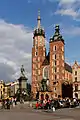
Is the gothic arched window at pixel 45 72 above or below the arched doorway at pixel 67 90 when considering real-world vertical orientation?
above

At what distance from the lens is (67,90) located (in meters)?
112

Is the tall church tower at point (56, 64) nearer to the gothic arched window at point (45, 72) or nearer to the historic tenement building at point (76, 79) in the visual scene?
the gothic arched window at point (45, 72)

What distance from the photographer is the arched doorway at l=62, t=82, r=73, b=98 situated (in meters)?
109

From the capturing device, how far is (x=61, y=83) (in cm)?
10769

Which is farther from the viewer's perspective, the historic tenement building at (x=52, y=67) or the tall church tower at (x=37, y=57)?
the tall church tower at (x=37, y=57)

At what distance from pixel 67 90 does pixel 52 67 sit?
10.4 metres

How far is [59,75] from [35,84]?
1166 centimetres

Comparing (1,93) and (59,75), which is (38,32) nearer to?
(59,75)

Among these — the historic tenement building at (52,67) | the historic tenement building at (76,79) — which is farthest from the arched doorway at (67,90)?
the historic tenement building at (76,79)

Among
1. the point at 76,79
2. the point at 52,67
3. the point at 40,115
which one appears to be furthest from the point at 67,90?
the point at 40,115

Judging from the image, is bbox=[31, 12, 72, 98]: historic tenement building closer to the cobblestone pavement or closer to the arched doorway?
the arched doorway

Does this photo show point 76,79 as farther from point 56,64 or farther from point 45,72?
point 45,72

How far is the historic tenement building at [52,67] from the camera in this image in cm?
10838

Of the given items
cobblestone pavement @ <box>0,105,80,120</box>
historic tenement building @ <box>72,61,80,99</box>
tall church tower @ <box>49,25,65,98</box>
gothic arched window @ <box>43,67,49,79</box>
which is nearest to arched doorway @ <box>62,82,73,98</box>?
tall church tower @ <box>49,25,65,98</box>
